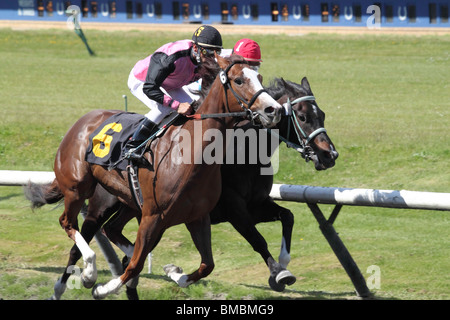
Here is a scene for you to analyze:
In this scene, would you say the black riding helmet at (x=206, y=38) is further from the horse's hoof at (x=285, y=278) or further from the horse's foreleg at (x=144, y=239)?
the horse's hoof at (x=285, y=278)

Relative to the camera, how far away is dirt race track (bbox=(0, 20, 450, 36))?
111 feet

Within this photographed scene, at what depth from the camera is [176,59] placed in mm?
6250

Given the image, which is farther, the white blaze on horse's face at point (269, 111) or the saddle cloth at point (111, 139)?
the saddle cloth at point (111, 139)

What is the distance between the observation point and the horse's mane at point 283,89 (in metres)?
6.63

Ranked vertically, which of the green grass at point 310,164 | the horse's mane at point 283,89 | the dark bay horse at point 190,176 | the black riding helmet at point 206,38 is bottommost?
the green grass at point 310,164

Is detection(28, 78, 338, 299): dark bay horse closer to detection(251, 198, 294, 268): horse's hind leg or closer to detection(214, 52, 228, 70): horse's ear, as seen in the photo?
detection(251, 198, 294, 268): horse's hind leg

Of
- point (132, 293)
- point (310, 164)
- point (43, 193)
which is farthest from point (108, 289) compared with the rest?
point (310, 164)

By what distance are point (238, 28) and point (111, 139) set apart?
91.4 feet

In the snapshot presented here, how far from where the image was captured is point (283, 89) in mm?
6758

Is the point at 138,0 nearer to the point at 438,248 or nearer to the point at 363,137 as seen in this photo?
the point at 363,137

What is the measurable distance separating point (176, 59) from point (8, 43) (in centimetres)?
2754

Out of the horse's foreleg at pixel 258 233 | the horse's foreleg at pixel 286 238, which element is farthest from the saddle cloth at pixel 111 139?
the horse's foreleg at pixel 286 238

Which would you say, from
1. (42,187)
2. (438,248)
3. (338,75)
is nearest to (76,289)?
(42,187)

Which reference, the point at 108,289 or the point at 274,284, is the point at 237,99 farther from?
the point at 108,289
